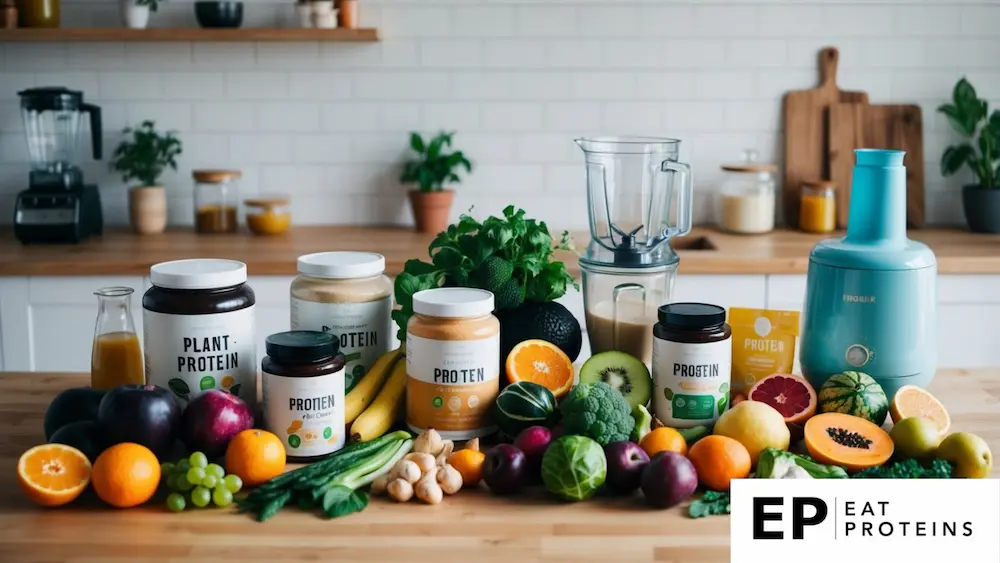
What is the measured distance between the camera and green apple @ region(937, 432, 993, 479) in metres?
1.43

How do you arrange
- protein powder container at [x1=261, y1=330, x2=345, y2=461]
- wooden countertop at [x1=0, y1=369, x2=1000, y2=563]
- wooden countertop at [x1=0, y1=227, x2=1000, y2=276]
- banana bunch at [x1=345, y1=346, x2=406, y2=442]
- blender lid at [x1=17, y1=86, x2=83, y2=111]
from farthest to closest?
blender lid at [x1=17, y1=86, x2=83, y2=111] → wooden countertop at [x1=0, y1=227, x2=1000, y2=276] → banana bunch at [x1=345, y1=346, x2=406, y2=442] → protein powder container at [x1=261, y1=330, x2=345, y2=461] → wooden countertop at [x1=0, y1=369, x2=1000, y2=563]

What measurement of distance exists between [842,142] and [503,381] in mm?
2509

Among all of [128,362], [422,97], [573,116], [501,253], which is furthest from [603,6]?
[128,362]

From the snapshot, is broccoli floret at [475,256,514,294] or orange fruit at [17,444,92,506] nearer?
orange fruit at [17,444,92,506]

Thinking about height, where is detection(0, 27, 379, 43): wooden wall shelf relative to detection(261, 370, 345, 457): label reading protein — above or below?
above

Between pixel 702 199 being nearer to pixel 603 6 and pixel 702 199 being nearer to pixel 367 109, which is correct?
pixel 603 6

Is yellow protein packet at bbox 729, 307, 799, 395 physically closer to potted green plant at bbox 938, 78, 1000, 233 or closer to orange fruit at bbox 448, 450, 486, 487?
orange fruit at bbox 448, 450, 486, 487

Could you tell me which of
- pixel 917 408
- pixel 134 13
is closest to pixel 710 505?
pixel 917 408

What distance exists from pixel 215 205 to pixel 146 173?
0.83 feet

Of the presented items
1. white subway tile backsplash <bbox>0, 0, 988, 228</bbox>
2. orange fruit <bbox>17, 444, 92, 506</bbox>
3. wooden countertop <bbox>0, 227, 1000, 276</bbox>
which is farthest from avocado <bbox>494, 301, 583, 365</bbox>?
white subway tile backsplash <bbox>0, 0, 988, 228</bbox>

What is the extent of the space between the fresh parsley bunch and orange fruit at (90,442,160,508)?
48 centimetres

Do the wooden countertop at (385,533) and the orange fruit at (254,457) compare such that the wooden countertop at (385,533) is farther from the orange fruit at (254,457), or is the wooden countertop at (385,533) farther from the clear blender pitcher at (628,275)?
the clear blender pitcher at (628,275)

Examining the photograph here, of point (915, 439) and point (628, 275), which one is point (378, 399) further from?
point (915, 439)

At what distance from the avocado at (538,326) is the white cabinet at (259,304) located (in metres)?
1.42
